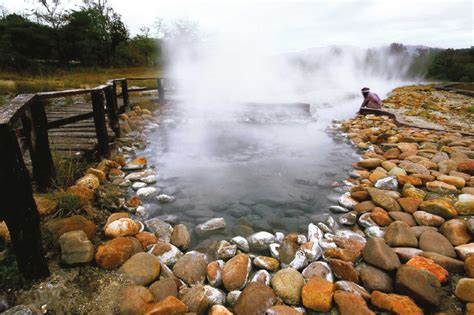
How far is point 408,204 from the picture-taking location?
9.19 ft

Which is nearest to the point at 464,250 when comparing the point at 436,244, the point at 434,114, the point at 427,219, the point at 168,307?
the point at 436,244

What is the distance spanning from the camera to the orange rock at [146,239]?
2.34 meters

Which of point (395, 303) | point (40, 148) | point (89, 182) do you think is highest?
point (40, 148)

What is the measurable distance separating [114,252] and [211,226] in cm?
93

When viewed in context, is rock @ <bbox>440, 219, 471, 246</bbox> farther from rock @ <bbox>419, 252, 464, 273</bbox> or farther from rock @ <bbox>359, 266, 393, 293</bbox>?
rock @ <bbox>359, 266, 393, 293</bbox>

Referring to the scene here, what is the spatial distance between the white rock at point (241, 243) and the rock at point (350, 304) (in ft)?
2.63

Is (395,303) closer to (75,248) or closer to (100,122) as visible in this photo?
(75,248)

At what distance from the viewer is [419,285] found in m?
1.80

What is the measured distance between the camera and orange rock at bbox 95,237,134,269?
2.02m

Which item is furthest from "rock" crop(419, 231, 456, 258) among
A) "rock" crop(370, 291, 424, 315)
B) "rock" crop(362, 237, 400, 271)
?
"rock" crop(370, 291, 424, 315)

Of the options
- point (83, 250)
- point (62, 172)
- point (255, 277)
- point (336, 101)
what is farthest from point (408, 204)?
point (336, 101)

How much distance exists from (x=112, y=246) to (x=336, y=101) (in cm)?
1206

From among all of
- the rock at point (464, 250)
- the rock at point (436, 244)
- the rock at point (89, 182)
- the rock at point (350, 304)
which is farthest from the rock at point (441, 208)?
the rock at point (89, 182)

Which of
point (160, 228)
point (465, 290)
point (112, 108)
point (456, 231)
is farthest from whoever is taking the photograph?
point (112, 108)
